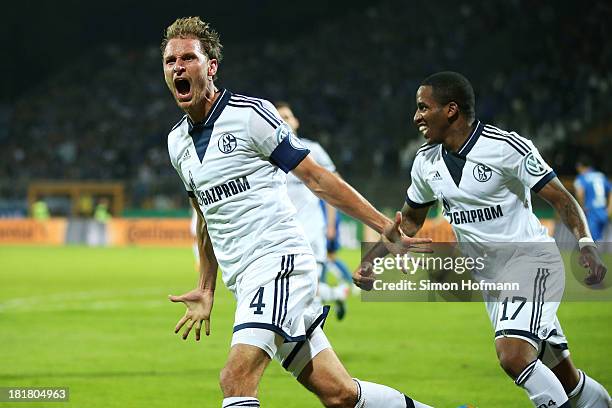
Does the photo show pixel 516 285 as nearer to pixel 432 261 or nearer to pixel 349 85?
pixel 432 261

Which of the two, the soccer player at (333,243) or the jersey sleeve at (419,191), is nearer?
the jersey sleeve at (419,191)

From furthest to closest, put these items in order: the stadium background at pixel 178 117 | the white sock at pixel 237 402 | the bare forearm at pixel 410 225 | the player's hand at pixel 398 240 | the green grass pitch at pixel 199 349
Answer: the stadium background at pixel 178 117 < the green grass pitch at pixel 199 349 < the bare forearm at pixel 410 225 < the white sock at pixel 237 402 < the player's hand at pixel 398 240

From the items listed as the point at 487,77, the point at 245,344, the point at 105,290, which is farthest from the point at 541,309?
the point at 487,77

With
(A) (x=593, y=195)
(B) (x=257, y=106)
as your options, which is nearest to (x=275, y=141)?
(B) (x=257, y=106)

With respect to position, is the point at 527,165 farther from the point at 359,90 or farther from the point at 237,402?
the point at 359,90

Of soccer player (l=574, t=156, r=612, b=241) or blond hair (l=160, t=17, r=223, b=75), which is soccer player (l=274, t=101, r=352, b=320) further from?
soccer player (l=574, t=156, r=612, b=241)

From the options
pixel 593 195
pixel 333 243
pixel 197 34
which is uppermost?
pixel 593 195

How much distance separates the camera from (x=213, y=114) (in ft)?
16.5

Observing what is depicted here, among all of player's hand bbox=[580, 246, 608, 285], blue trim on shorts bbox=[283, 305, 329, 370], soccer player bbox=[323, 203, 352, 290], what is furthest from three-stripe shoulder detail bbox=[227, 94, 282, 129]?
soccer player bbox=[323, 203, 352, 290]

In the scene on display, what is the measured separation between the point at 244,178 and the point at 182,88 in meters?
0.54

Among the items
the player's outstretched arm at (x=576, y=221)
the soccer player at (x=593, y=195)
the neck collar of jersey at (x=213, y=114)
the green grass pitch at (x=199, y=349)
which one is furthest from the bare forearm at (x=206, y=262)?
the soccer player at (x=593, y=195)

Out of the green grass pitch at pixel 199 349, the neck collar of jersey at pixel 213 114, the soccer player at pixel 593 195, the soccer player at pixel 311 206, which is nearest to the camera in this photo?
the neck collar of jersey at pixel 213 114

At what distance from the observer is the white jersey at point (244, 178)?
194 inches

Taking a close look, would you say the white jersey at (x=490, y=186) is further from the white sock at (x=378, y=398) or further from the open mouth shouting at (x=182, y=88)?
the open mouth shouting at (x=182, y=88)
